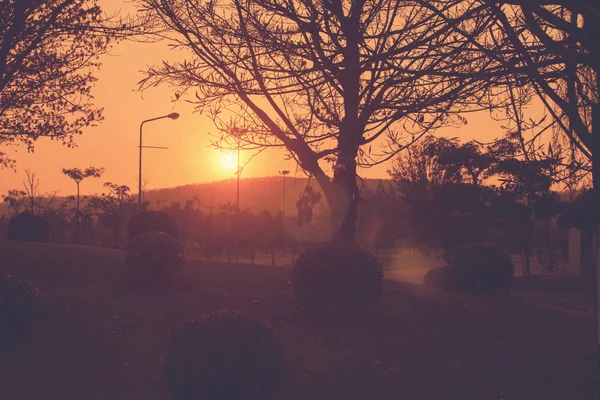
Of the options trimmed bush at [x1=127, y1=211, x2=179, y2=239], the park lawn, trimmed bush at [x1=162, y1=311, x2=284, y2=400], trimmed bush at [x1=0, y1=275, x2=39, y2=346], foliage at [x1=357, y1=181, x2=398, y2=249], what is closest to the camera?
trimmed bush at [x1=162, y1=311, x2=284, y2=400]

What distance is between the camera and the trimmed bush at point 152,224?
22.9m

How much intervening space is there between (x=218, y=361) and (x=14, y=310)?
18.6 ft

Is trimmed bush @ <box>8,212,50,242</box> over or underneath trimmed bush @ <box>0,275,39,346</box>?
over

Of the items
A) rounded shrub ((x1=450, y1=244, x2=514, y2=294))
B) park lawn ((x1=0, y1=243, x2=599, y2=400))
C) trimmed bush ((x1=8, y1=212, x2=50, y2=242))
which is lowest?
park lawn ((x1=0, y1=243, x2=599, y2=400))

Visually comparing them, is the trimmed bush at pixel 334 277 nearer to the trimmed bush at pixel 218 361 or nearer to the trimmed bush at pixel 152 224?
the trimmed bush at pixel 218 361

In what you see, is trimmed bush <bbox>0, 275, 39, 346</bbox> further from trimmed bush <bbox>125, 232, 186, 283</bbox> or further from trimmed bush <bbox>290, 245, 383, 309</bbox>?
trimmed bush <bbox>290, 245, 383, 309</bbox>

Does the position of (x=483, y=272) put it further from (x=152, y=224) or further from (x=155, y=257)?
(x=152, y=224)

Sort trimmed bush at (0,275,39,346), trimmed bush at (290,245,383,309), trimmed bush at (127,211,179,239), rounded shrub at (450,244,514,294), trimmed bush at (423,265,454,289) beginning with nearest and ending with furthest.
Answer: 1. trimmed bush at (0,275,39,346)
2. trimmed bush at (290,245,383,309)
3. rounded shrub at (450,244,514,294)
4. trimmed bush at (127,211,179,239)
5. trimmed bush at (423,265,454,289)

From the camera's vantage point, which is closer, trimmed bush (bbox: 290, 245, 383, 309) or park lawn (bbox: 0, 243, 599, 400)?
park lawn (bbox: 0, 243, 599, 400)

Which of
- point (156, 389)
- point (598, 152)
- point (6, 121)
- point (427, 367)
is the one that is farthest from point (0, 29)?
point (598, 152)

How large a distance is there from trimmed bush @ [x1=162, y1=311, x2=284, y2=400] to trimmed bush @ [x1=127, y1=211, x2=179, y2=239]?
15.5 meters

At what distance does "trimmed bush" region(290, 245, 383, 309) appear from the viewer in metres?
13.0

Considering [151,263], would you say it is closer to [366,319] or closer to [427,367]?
[366,319]

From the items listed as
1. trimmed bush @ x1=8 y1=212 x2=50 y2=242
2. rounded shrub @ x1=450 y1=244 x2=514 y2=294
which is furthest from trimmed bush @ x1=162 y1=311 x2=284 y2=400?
trimmed bush @ x1=8 y1=212 x2=50 y2=242
